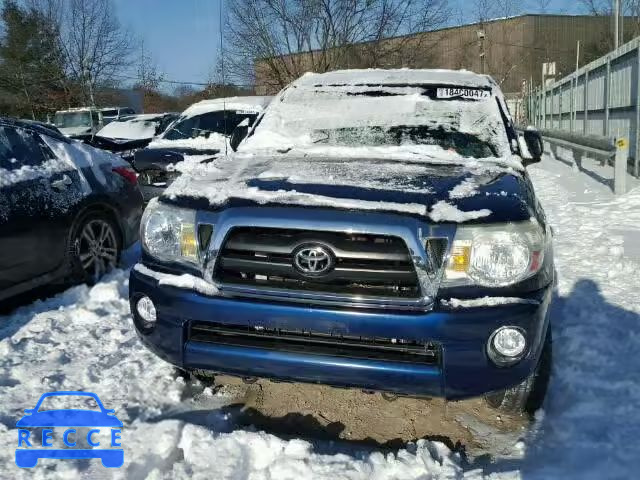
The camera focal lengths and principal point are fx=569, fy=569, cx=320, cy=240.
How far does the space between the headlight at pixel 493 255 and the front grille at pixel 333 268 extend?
21cm

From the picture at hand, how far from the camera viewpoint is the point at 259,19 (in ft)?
61.7

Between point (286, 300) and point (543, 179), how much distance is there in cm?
1065

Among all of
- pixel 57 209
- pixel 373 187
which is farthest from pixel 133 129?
pixel 373 187

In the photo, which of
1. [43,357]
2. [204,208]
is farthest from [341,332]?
[43,357]

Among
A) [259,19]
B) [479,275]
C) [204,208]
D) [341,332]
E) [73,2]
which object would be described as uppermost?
[73,2]

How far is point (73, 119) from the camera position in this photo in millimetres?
22656

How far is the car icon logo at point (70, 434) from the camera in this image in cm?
247

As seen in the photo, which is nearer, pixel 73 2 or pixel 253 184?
pixel 253 184

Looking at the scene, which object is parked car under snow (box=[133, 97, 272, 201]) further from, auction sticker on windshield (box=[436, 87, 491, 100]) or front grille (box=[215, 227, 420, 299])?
front grille (box=[215, 227, 420, 299])

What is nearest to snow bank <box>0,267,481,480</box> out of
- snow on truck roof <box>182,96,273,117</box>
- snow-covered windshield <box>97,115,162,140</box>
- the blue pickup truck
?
the blue pickup truck

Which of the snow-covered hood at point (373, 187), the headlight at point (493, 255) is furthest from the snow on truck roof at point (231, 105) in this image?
the headlight at point (493, 255)

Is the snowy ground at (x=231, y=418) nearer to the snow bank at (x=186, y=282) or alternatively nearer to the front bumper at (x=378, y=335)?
the front bumper at (x=378, y=335)

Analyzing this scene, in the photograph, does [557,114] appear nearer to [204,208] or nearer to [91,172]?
[91,172]

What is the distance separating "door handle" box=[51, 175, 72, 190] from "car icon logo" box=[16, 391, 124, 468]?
2.11m
